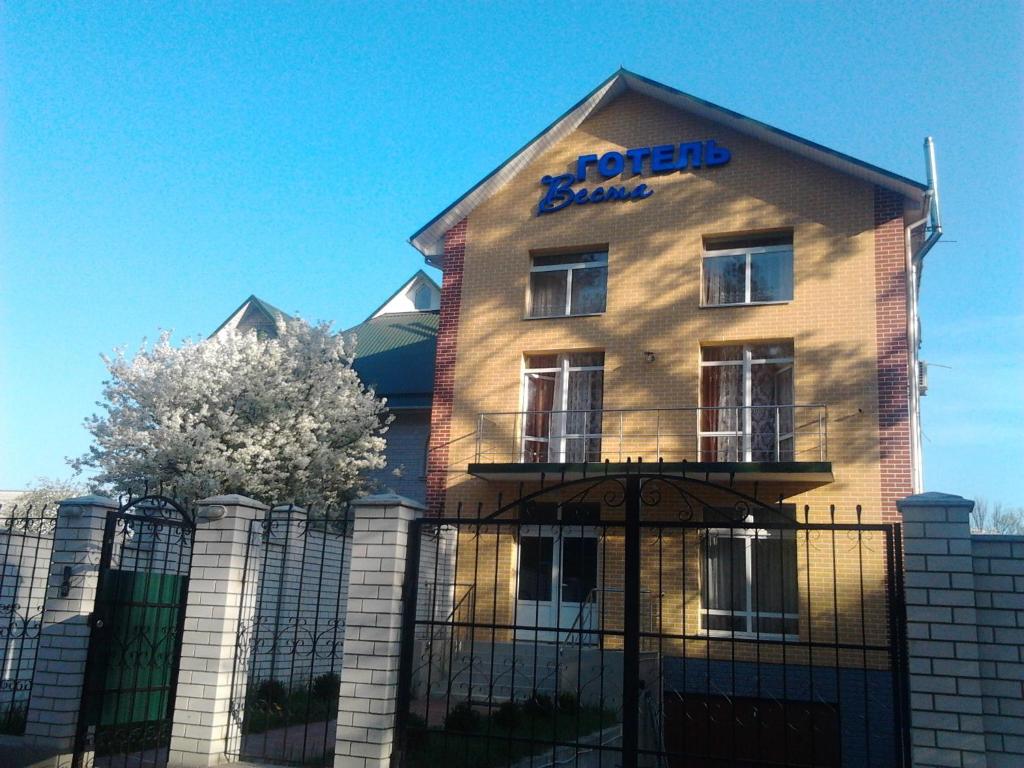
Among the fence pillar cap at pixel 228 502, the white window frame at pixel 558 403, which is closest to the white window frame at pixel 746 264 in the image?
the white window frame at pixel 558 403

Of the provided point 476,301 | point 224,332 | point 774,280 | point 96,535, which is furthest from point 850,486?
point 224,332

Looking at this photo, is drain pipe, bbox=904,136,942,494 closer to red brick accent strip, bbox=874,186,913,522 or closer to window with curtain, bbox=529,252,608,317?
red brick accent strip, bbox=874,186,913,522

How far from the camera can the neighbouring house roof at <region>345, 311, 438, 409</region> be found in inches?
798

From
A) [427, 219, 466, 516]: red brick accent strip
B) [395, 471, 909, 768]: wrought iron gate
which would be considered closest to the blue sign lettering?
[427, 219, 466, 516]: red brick accent strip

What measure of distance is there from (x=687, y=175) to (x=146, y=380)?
35.8ft

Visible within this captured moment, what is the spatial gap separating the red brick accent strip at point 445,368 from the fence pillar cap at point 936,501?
10.3 m

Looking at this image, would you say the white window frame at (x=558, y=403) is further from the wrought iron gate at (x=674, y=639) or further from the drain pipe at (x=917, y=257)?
the drain pipe at (x=917, y=257)

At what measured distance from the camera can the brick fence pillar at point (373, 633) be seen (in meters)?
6.48

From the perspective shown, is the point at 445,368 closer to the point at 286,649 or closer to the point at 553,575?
A: the point at 553,575

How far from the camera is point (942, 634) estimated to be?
18.1ft

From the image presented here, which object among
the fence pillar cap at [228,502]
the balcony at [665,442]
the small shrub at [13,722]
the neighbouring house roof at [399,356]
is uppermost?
the neighbouring house roof at [399,356]

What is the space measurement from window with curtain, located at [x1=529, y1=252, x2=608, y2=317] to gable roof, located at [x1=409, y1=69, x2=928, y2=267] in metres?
1.71

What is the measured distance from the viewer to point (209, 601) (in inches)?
288

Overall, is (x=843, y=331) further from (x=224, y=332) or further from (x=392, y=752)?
(x=224, y=332)
